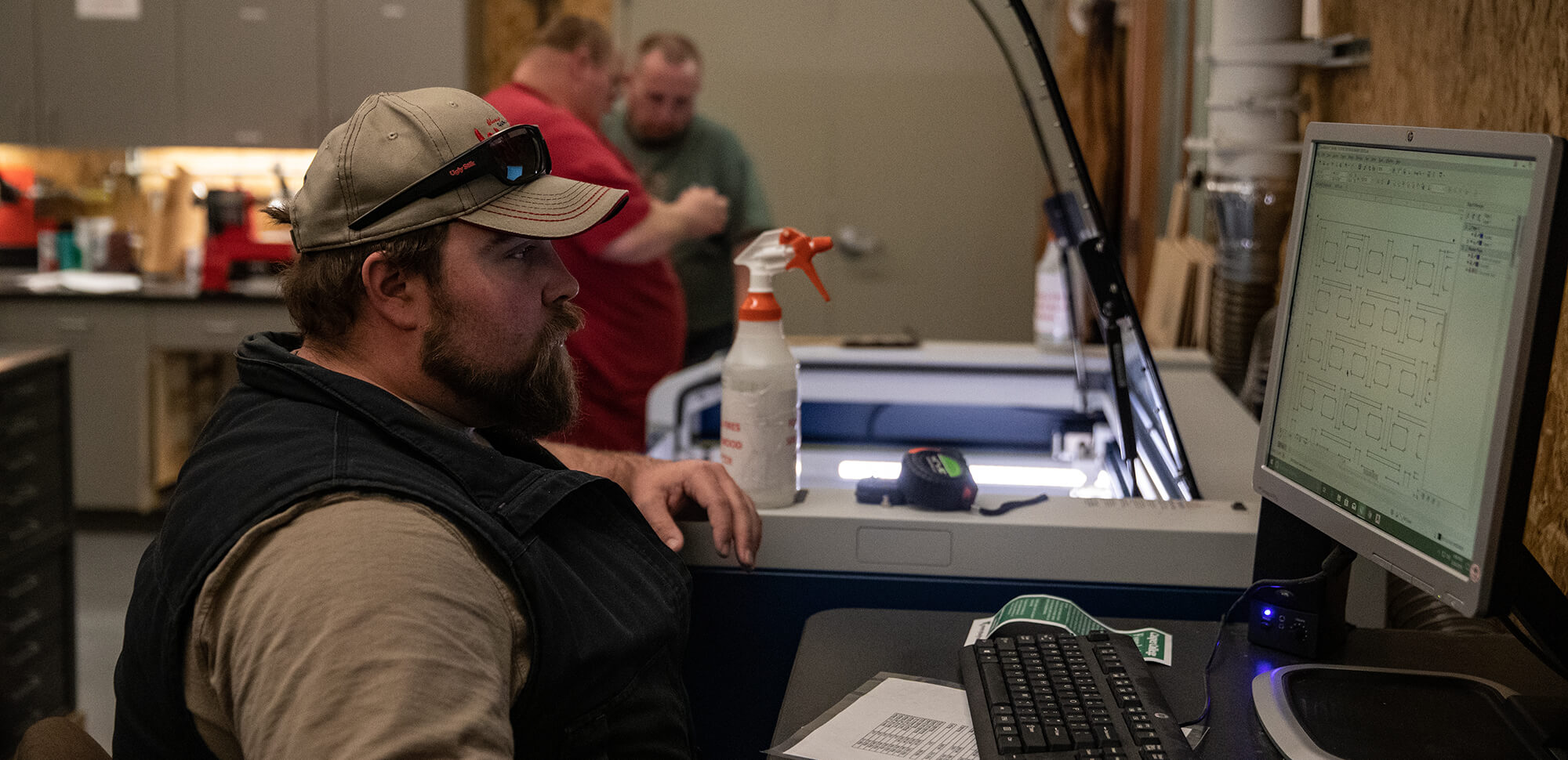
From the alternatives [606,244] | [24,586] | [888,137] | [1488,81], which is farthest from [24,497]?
[888,137]

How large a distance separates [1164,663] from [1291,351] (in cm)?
30

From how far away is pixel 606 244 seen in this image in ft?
8.14

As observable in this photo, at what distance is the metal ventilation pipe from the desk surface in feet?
3.25

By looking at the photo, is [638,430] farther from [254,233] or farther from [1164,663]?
[254,233]

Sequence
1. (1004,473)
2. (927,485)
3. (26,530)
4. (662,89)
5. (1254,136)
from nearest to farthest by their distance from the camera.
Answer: (927,485)
(1004,473)
(1254,136)
(26,530)
(662,89)

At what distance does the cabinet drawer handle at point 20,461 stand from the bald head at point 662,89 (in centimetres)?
178

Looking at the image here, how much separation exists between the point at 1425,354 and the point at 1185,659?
0.37 metres

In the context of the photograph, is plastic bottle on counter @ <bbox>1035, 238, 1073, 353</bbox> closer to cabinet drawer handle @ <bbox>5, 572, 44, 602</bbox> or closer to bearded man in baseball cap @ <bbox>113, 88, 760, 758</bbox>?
bearded man in baseball cap @ <bbox>113, 88, 760, 758</bbox>

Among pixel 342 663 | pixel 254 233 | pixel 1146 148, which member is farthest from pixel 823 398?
pixel 254 233

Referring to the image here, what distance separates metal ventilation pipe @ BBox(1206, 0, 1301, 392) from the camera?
2000 millimetres

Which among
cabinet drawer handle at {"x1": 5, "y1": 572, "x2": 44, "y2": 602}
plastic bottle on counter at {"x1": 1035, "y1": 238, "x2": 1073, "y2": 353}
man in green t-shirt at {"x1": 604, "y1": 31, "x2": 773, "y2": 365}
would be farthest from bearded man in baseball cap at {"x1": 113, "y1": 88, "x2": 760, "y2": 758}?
man in green t-shirt at {"x1": 604, "y1": 31, "x2": 773, "y2": 365}

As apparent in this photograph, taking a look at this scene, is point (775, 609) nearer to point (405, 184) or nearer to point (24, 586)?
point (405, 184)

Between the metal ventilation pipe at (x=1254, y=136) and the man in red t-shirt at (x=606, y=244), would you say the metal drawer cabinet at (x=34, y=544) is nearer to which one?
the man in red t-shirt at (x=606, y=244)

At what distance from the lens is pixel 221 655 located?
79 centimetres
